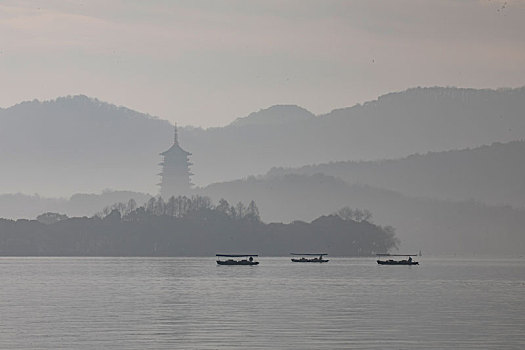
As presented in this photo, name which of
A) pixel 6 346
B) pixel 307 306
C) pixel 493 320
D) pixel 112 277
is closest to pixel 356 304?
pixel 307 306

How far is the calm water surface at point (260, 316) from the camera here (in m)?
78.8

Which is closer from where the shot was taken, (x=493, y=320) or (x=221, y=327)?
(x=221, y=327)

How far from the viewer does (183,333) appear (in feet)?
275

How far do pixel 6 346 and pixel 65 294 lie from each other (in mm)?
54341

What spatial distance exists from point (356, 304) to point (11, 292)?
42.6m

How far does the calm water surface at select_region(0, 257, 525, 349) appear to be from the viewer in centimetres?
7881

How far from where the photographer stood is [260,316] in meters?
98.2

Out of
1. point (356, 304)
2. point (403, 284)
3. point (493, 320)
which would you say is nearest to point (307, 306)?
point (356, 304)

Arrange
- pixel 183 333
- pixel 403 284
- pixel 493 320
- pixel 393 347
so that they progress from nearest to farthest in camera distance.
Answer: pixel 393 347 → pixel 183 333 → pixel 493 320 → pixel 403 284

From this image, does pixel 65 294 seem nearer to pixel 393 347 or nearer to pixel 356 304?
pixel 356 304

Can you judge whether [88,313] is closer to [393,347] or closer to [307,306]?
[307,306]

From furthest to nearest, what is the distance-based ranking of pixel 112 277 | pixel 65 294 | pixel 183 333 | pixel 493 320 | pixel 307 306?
pixel 112 277, pixel 65 294, pixel 307 306, pixel 493 320, pixel 183 333

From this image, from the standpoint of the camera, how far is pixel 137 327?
88.0 m

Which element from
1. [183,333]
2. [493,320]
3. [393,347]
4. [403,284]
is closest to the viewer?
[393,347]
